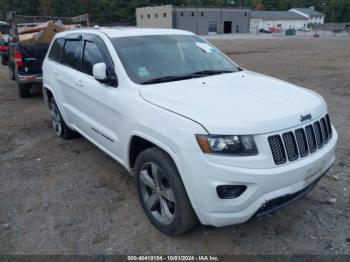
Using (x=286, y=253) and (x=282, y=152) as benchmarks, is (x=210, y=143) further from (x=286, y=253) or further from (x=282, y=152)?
(x=286, y=253)

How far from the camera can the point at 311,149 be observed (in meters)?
2.80

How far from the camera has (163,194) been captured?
9.77 ft

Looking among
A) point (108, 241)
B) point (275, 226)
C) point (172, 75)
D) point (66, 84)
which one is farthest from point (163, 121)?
point (66, 84)

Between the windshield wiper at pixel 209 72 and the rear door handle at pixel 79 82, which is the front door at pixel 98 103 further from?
the windshield wiper at pixel 209 72

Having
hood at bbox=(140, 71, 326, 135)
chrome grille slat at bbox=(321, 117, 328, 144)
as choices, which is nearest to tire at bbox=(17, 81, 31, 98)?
hood at bbox=(140, 71, 326, 135)

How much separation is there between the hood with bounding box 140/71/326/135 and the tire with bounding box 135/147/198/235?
472 mm

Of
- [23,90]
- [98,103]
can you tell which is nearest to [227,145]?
[98,103]

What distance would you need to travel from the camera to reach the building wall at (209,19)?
6794 centimetres

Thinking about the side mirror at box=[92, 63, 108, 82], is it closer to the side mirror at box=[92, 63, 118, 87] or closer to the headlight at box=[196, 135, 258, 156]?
the side mirror at box=[92, 63, 118, 87]

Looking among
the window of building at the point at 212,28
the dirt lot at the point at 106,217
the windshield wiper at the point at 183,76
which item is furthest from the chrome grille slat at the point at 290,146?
the window of building at the point at 212,28

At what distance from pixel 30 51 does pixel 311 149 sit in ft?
25.0

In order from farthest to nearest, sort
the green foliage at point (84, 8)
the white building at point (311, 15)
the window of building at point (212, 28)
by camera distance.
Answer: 1. the white building at point (311, 15)
2. the green foliage at point (84, 8)
3. the window of building at point (212, 28)

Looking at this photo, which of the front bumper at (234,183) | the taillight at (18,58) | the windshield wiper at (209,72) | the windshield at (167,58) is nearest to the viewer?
the front bumper at (234,183)

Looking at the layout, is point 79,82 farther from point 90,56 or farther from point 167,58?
point 167,58
